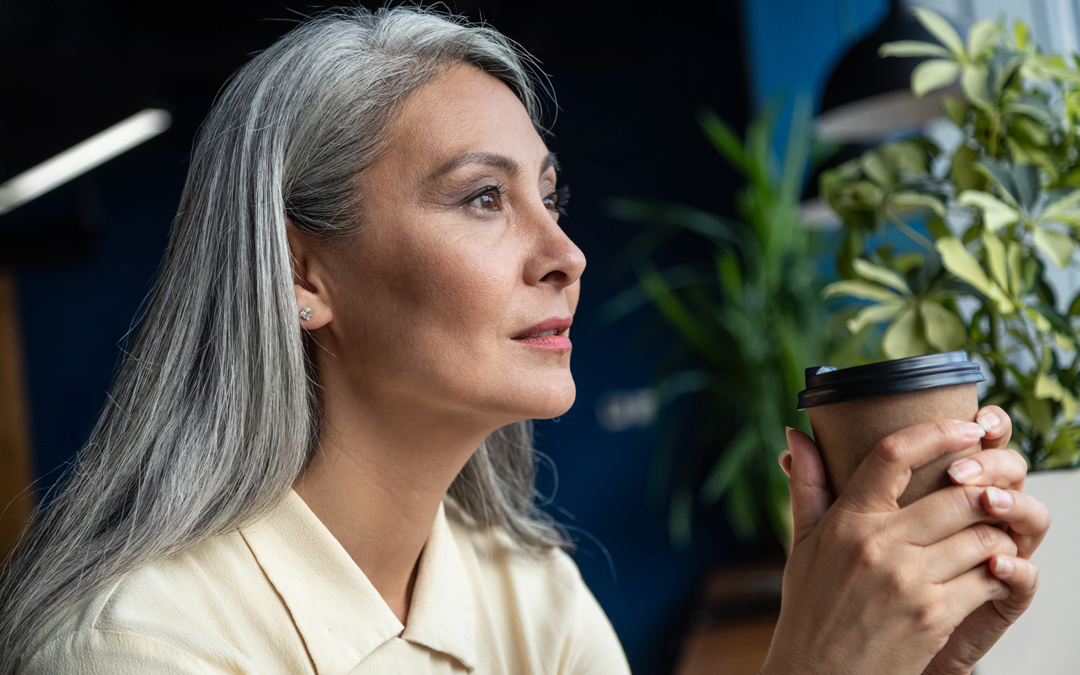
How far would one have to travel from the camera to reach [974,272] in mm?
1075

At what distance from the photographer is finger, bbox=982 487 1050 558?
719mm

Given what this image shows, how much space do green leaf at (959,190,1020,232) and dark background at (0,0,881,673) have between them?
→ 7.09ft

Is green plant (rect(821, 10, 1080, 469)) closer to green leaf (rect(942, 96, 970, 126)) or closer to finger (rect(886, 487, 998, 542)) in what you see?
green leaf (rect(942, 96, 970, 126))

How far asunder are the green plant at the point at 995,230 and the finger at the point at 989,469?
38 cm

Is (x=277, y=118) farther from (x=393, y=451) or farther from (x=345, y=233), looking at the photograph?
(x=393, y=451)

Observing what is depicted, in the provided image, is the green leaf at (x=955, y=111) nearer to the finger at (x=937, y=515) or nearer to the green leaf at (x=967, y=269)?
the green leaf at (x=967, y=269)

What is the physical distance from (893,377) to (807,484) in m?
0.14

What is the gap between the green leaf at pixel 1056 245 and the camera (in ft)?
3.50

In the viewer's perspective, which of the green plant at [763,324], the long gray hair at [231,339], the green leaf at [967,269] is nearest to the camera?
the long gray hair at [231,339]

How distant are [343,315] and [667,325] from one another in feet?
12.4

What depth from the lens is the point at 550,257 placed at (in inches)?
40.7

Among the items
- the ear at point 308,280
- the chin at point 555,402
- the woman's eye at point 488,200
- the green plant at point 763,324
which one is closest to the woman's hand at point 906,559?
the chin at point 555,402

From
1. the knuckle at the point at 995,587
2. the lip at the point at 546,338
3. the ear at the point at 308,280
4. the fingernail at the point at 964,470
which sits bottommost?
the knuckle at the point at 995,587

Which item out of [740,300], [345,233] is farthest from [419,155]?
[740,300]
